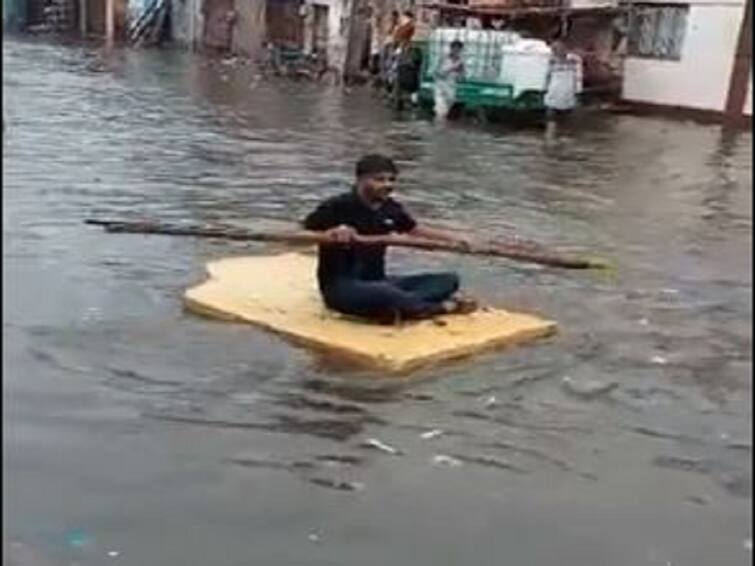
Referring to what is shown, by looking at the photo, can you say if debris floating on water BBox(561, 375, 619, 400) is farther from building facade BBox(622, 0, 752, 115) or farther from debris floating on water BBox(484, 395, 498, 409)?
building facade BBox(622, 0, 752, 115)

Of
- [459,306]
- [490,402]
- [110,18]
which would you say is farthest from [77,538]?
[110,18]

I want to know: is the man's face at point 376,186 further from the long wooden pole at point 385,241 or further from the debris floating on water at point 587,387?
the debris floating on water at point 587,387

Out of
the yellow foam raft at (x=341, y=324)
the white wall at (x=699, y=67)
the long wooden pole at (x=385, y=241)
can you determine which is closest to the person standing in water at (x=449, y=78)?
the white wall at (x=699, y=67)

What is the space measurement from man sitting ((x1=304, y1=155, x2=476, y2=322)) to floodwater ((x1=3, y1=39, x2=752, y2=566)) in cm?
47

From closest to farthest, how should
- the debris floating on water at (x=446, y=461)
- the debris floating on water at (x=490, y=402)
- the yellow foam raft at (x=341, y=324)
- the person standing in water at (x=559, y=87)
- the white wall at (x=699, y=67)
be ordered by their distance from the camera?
the debris floating on water at (x=446, y=461) → the debris floating on water at (x=490, y=402) → the yellow foam raft at (x=341, y=324) → the person standing in water at (x=559, y=87) → the white wall at (x=699, y=67)

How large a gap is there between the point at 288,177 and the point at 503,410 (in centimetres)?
833

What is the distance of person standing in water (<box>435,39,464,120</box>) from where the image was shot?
22.3 meters

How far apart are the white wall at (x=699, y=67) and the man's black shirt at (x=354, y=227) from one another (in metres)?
17.4

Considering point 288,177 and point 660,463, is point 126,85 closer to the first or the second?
point 288,177

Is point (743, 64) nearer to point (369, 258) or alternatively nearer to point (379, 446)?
point (379, 446)

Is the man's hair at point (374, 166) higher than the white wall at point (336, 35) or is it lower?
higher

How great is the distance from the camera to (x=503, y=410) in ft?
20.2

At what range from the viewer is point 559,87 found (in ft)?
73.6

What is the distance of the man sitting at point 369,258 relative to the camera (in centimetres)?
692
